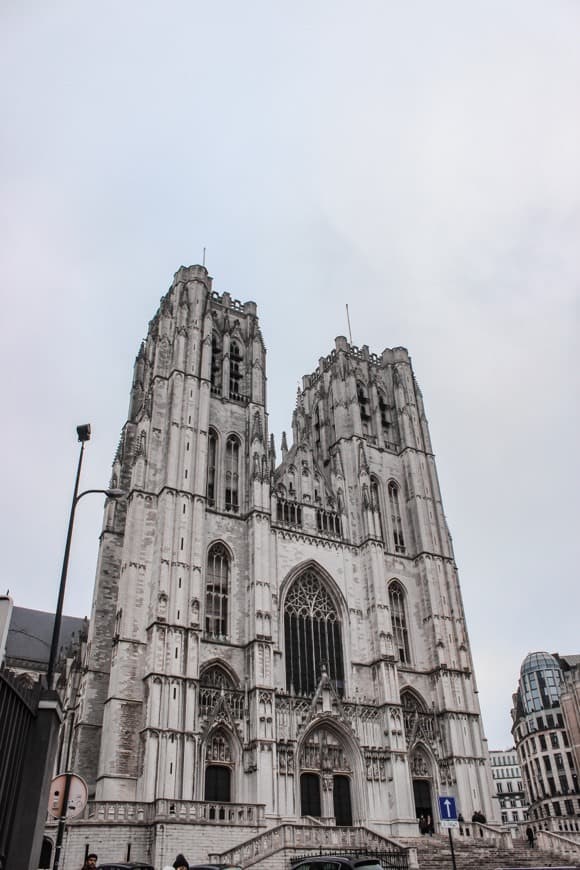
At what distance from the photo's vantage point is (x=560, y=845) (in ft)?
91.9

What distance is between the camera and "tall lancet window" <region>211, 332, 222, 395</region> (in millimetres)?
40750

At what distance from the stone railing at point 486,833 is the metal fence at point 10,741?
25712 mm

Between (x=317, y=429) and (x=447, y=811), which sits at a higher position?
(x=317, y=429)

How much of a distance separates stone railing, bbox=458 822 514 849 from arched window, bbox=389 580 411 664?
8991mm

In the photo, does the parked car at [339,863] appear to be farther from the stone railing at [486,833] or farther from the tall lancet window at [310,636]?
the tall lancet window at [310,636]

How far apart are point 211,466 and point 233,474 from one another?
1.32 m

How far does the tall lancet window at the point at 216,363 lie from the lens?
4075cm

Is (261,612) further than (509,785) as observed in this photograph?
No

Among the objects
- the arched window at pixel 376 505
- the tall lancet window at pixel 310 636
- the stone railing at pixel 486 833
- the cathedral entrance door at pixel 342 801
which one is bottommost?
the stone railing at pixel 486 833

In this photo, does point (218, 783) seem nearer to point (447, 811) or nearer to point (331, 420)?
point (447, 811)

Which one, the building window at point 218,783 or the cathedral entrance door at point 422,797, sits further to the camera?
the cathedral entrance door at point 422,797

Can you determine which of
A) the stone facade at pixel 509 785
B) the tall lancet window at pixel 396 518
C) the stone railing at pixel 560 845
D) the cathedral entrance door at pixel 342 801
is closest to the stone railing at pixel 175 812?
the cathedral entrance door at pixel 342 801

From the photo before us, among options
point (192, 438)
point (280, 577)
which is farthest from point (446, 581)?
point (192, 438)

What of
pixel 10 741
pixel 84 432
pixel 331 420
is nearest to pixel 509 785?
pixel 331 420
